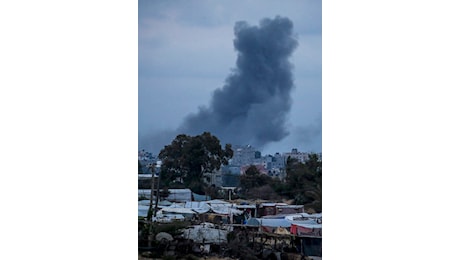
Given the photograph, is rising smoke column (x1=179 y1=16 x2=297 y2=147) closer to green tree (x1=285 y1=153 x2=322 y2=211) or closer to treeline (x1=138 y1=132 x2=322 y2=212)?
treeline (x1=138 y1=132 x2=322 y2=212)

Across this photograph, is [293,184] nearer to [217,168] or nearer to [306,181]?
[306,181]

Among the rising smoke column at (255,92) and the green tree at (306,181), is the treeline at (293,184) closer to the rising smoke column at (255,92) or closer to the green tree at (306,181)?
the green tree at (306,181)

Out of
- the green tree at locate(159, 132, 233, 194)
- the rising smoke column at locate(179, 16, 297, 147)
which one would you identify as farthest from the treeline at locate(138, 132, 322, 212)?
the rising smoke column at locate(179, 16, 297, 147)

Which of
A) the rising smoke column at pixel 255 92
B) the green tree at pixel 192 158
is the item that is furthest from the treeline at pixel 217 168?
the rising smoke column at pixel 255 92
